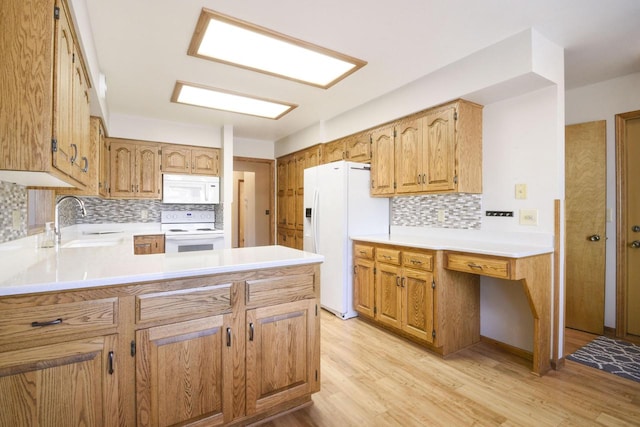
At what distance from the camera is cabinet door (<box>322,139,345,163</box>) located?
4.07m

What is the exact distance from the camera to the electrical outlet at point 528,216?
2.46 meters

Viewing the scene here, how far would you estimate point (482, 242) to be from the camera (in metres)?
2.74

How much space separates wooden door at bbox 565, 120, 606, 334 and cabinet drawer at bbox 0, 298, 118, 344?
149 inches

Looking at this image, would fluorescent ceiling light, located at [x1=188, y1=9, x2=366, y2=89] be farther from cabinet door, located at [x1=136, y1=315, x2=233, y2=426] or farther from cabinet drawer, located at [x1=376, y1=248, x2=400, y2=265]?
cabinet door, located at [x1=136, y1=315, x2=233, y2=426]

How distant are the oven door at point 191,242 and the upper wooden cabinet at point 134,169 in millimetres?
761

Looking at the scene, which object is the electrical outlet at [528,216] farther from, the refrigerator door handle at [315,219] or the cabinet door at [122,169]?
the cabinet door at [122,169]

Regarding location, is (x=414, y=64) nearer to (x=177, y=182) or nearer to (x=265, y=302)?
(x=265, y=302)

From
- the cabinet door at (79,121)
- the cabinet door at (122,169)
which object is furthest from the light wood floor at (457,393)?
the cabinet door at (122,169)

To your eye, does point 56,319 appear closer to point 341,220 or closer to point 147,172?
point 341,220

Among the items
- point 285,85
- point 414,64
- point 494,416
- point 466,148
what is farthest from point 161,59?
point 494,416

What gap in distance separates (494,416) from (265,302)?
4.75 ft

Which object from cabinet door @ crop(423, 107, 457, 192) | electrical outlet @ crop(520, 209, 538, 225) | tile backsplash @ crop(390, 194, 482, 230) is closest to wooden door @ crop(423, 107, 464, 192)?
cabinet door @ crop(423, 107, 457, 192)

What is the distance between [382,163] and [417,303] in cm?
149

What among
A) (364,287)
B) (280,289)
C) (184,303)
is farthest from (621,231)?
(184,303)
